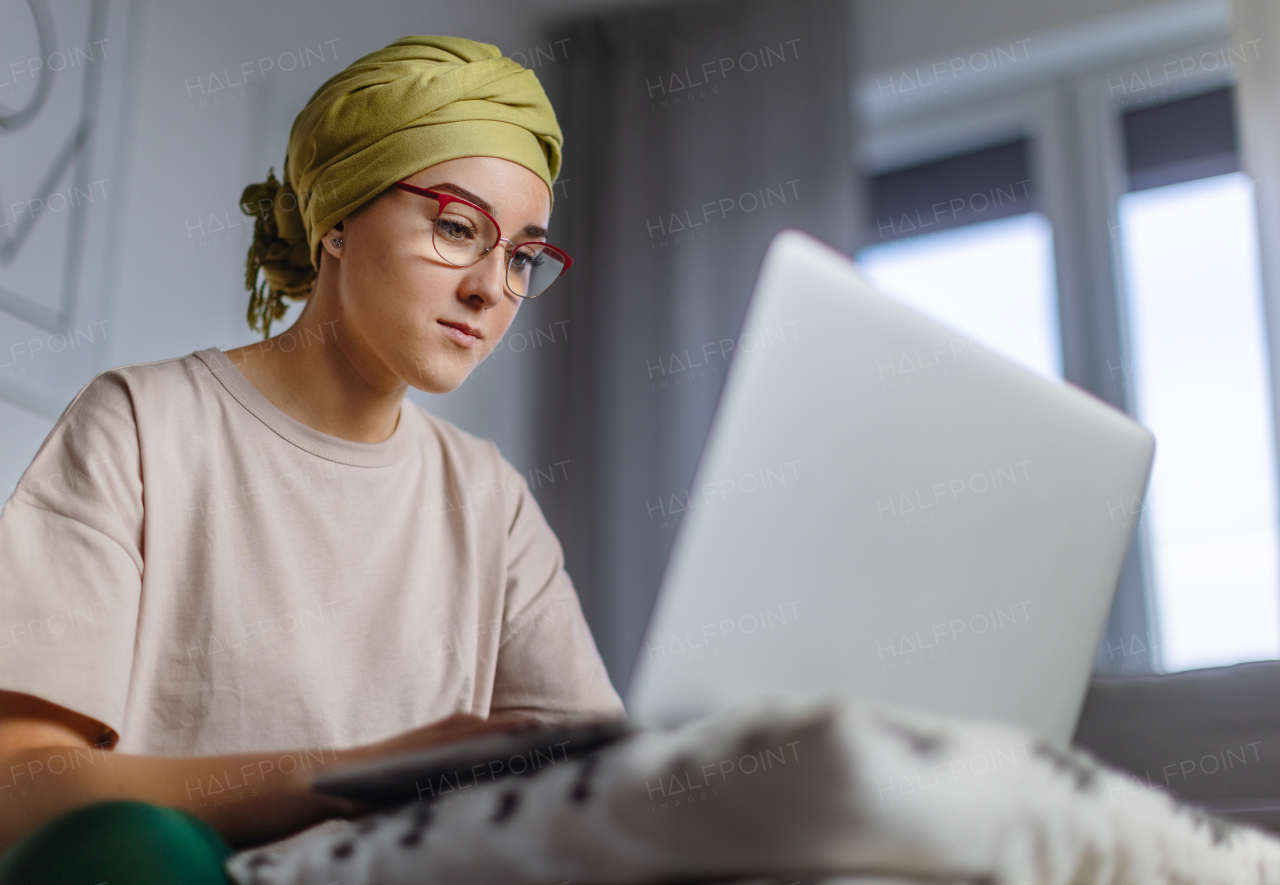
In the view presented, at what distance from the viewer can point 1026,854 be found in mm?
412

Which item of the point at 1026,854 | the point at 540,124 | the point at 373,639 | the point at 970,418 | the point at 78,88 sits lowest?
the point at 373,639

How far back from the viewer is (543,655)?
54.2 inches

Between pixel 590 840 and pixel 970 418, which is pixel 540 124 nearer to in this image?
pixel 970 418

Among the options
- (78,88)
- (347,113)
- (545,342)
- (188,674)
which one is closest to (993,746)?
(188,674)

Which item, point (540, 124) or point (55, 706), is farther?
point (540, 124)

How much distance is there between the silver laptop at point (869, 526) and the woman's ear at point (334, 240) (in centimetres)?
81

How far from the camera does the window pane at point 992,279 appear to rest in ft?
9.50

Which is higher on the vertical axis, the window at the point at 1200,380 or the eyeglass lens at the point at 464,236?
the eyeglass lens at the point at 464,236

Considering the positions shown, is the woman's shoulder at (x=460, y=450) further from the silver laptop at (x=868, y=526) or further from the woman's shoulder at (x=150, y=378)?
the silver laptop at (x=868, y=526)

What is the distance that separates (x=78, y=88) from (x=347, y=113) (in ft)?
2.69

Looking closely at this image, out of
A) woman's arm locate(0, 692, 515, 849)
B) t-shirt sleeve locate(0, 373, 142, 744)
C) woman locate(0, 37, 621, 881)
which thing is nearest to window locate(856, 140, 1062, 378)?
woman locate(0, 37, 621, 881)

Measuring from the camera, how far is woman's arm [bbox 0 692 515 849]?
70 cm

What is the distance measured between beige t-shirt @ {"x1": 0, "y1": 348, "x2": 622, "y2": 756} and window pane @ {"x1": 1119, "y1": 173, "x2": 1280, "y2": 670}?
1.75 m

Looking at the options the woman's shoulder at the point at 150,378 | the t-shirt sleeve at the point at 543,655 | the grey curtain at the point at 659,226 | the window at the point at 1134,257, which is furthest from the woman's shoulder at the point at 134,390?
the window at the point at 1134,257
